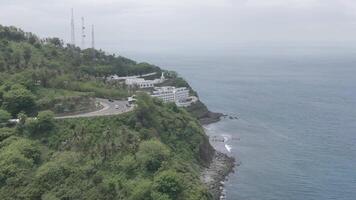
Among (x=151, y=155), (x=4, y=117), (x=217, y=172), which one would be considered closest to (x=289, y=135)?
(x=217, y=172)

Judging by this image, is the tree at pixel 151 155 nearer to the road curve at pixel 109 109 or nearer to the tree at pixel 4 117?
the road curve at pixel 109 109

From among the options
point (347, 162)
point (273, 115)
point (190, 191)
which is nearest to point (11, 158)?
point (190, 191)

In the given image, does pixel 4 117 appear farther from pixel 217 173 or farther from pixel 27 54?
pixel 217 173

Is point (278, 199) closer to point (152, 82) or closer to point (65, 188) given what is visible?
point (65, 188)

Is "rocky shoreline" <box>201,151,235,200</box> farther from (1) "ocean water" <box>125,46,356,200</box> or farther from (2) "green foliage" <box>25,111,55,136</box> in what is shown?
(2) "green foliage" <box>25,111,55,136</box>

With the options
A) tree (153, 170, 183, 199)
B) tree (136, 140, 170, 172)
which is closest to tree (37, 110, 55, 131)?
tree (136, 140, 170, 172)

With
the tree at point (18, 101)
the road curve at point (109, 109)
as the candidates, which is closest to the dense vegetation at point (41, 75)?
the tree at point (18, 101)
